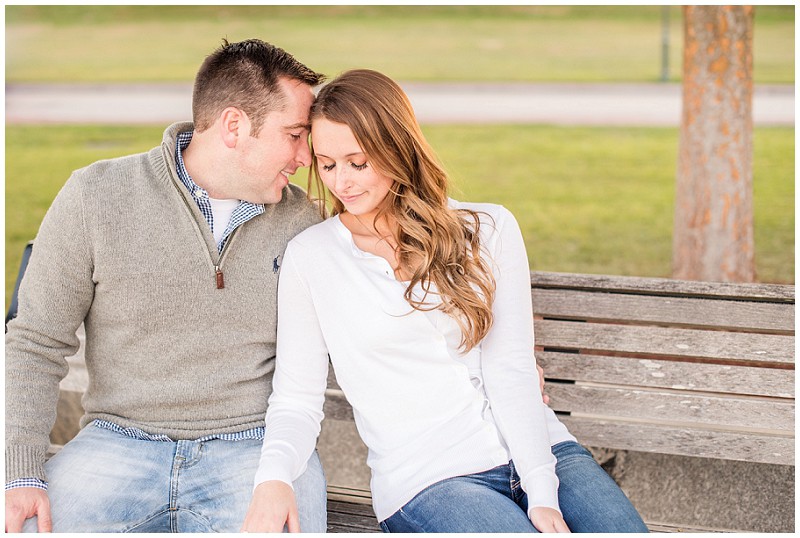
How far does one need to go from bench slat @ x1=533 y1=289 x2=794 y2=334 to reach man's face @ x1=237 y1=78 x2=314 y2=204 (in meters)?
1.04

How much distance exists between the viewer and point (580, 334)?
10.5 feet

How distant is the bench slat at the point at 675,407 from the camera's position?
3080 mm

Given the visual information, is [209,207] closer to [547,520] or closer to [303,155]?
[303,155]

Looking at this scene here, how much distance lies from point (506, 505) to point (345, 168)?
1.08 metres

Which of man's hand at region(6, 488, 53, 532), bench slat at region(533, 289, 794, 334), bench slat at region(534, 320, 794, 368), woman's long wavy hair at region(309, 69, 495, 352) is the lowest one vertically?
man's hand at region(6, 488, 53, 532)

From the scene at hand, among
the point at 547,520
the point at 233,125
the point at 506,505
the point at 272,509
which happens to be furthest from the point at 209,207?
the point at 547,520

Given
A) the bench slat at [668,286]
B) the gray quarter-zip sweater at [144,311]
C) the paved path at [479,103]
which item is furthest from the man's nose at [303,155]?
the paved path at [479,103]

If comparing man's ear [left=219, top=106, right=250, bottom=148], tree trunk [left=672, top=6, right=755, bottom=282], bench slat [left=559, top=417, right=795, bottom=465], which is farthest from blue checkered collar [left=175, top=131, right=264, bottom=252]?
tree trunk [left=672, top=6, right=755, bottom=282]

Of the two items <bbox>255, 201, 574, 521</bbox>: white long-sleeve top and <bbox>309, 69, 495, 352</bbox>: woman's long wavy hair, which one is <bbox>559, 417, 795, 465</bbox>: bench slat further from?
<bbox>309, 69, 495, 352</bbox>: woman's long wavy hair

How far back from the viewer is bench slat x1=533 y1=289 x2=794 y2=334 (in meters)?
3.10

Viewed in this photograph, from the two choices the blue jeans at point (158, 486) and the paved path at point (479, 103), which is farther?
the paved path at point (479, 103)

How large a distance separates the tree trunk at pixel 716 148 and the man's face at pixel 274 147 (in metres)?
2.99

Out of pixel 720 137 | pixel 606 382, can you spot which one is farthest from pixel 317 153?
pixel 720 137

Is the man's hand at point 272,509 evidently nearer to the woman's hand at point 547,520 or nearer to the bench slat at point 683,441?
the woman's hand at point 547,520
